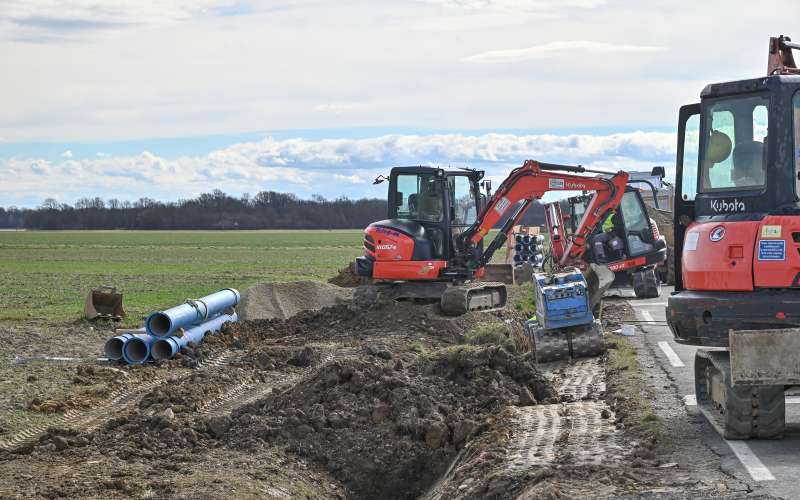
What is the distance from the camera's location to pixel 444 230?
891 inches

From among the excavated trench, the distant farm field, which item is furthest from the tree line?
the excavated trench

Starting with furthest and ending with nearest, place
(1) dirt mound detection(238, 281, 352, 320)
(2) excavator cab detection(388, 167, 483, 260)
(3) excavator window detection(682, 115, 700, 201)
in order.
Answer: (1) dirt mound detection(238, 281, 352, 320) → (2) excavator cab detection(388, 167, 483, 260) → (3) excavator window detection(682, 115, 700, 201)

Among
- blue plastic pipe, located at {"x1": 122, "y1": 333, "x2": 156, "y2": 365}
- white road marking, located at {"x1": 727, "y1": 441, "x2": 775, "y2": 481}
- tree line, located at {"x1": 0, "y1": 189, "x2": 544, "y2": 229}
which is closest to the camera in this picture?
white road marking, located at {"x1": 727, "y1": 441, "x2": 775, "y2": 481}

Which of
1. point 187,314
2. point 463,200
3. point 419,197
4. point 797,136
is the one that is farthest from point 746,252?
point 463,200

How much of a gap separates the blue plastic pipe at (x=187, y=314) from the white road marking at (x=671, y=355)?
7955 mm

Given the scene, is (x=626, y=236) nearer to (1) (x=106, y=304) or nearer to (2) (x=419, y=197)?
(2) (x=419, y=197)

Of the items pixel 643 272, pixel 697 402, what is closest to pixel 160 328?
pixel 697 402

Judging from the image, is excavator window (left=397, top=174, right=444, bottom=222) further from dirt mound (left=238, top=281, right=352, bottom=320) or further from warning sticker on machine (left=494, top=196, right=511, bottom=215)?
dirt mound (left=238, top=281, right=352, bottom=320)

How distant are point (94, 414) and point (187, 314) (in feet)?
19.3

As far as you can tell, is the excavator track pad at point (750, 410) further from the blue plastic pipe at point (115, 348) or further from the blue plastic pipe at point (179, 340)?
the blue plastic pipe at point (115, 348)

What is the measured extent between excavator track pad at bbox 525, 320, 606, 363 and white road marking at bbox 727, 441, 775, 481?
268 inches

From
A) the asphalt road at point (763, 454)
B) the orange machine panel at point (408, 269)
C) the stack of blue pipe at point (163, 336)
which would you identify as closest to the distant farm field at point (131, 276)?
the stack of blue pipe at point (163, 336)

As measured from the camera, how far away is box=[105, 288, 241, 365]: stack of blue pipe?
1769 centimetres

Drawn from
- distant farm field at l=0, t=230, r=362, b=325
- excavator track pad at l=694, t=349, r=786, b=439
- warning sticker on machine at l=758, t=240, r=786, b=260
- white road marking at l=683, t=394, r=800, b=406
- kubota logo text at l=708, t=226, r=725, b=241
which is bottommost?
distant farm field at l=0, t=230, r=362, b=325
